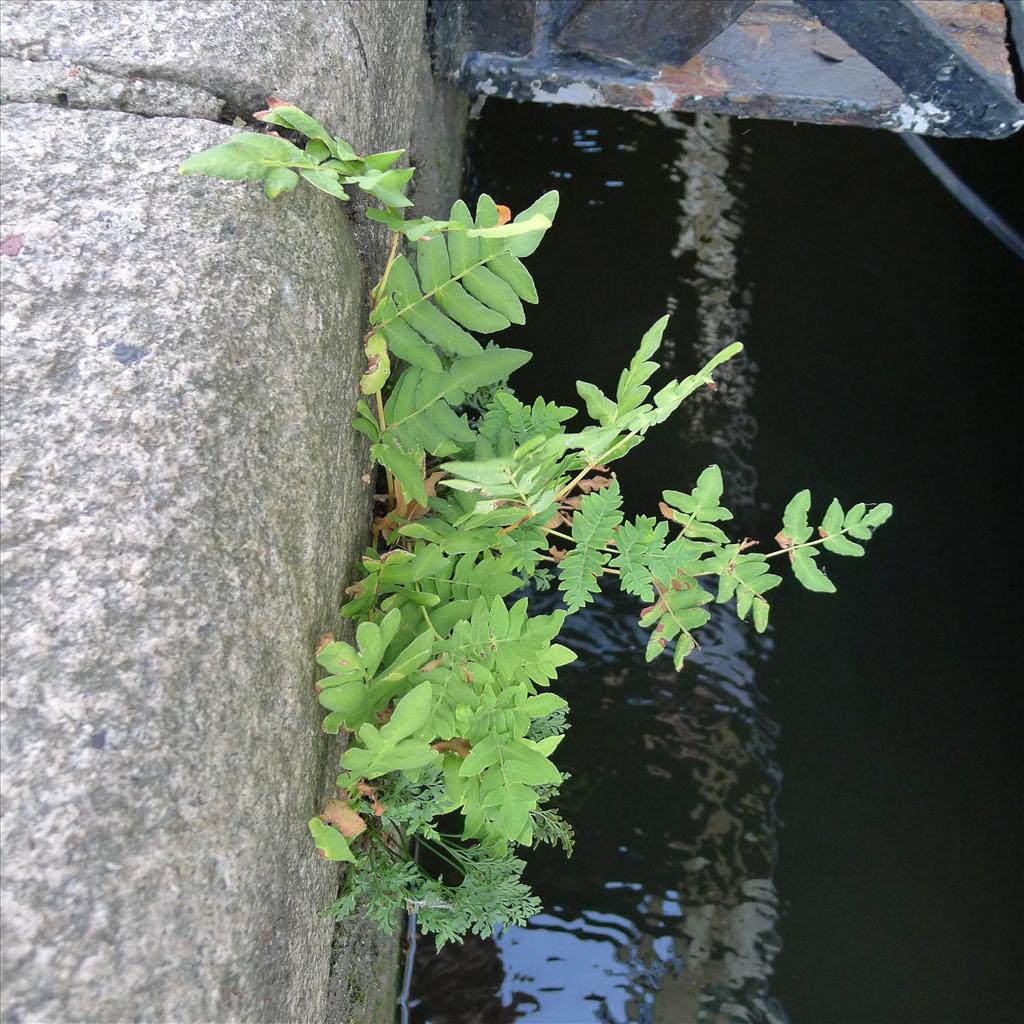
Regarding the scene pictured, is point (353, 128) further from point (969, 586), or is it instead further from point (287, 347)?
point (969, 586)

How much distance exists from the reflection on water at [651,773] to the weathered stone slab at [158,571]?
1.38 metres

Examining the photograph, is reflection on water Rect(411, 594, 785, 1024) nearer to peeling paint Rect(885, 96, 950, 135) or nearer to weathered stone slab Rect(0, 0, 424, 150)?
peeling paint Rect(885, 96, 950, 135)

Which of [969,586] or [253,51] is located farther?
[969,586]

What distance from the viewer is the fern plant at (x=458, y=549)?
3.75 feet

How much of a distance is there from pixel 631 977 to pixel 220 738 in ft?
6.39

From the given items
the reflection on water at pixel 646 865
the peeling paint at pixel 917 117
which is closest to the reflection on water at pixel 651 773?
the reflection on water at pixel 646 865

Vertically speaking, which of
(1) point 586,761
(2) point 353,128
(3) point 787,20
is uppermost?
(3) point 787,20

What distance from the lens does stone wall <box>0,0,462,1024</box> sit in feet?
2.71

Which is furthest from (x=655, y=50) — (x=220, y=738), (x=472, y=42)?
(x=220, y=738)

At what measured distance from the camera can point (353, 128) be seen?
141 cm

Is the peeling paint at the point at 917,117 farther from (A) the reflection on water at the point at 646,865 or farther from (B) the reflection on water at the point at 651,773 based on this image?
(A) the reflection on water at the point at 646,865

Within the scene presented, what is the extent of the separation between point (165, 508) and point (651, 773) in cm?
210

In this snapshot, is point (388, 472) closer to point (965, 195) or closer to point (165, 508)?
point (165, 508)

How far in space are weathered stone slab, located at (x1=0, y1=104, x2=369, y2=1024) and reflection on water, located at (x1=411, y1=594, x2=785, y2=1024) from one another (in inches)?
52.5
